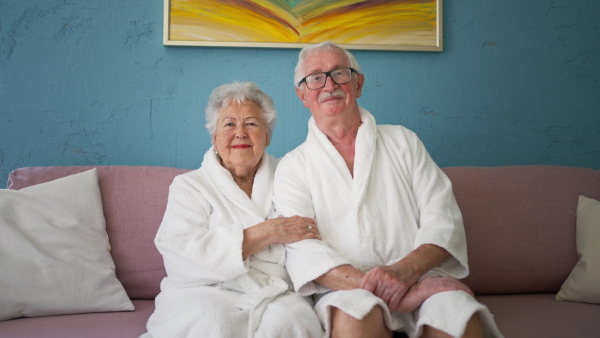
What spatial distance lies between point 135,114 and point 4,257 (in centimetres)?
91

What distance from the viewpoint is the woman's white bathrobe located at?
1498mm

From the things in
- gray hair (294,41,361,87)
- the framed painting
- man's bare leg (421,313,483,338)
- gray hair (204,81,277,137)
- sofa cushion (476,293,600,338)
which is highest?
the framed painting

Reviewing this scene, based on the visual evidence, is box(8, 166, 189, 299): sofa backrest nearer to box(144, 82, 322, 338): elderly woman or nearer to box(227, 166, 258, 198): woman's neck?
box(144, 82, 322, 338): elderly woman

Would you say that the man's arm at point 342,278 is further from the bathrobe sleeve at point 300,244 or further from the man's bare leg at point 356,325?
the man's bare leg at point 356,325

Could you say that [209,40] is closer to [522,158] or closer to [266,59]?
[266,59]

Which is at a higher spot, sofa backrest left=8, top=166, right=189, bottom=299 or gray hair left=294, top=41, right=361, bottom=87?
gray hair left=294, top=41, right=361, bottom=87

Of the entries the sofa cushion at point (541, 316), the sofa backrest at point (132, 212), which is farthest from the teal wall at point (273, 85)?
the sofa cushion at point (541, 316)

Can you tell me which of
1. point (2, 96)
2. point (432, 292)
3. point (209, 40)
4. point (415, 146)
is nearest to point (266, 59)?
point (209, 40)

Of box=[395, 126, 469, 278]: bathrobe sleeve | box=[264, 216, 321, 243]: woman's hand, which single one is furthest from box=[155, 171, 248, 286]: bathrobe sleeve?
box=[395, 126, 469, 278]: bathrobe sleeve

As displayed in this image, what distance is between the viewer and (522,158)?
255 centimetres

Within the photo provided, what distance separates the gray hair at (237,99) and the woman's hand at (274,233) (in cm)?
48

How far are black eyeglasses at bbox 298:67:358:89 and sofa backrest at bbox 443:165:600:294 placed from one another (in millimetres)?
623

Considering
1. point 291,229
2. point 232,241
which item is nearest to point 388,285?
point 291,229

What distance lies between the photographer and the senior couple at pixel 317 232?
1475 mm
